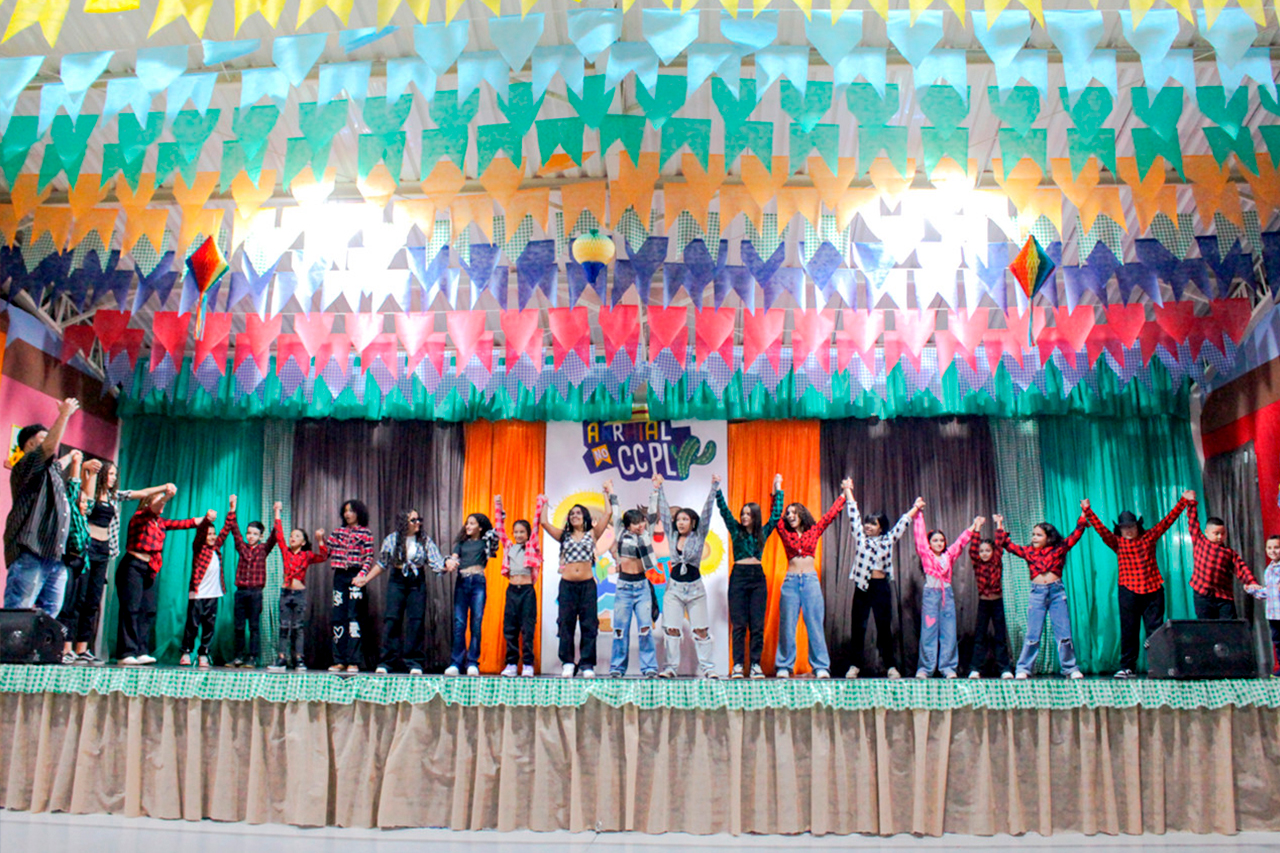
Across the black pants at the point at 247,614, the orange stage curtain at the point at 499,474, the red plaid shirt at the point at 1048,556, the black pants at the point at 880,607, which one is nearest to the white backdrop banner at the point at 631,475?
the orange stage curtain at the point at 499,474

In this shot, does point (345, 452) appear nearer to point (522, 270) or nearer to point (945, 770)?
point (522, 270)

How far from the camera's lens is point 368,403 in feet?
26.5

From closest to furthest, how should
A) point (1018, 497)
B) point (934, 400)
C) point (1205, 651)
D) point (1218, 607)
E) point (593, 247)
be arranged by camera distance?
point (1205, 651)
point (593, 247)
point (1218, 607)
point (934, 400)
point (1018, 497)

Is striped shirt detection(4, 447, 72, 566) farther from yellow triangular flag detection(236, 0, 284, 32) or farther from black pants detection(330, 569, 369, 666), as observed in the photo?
yellow triangular flag detection(236, 0, 284, 32)

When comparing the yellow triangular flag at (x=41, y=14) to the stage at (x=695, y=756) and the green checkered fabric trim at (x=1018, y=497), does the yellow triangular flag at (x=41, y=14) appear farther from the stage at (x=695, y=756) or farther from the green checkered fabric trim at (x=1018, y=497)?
the green checkered fabric trim at (x=1018, y=497)

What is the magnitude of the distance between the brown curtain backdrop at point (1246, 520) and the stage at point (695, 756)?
10.2 feet

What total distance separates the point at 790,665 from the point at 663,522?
4.48 ft

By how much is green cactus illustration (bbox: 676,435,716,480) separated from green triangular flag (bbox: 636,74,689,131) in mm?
4582

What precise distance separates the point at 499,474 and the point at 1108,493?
5.26m

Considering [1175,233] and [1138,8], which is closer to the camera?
[1138,8]

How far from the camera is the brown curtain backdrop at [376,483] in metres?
8.23

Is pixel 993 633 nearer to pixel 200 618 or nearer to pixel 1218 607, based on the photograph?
pixel 1218 607

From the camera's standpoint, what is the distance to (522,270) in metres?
5.84

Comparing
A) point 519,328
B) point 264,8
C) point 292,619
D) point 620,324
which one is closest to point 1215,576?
point 620,324
